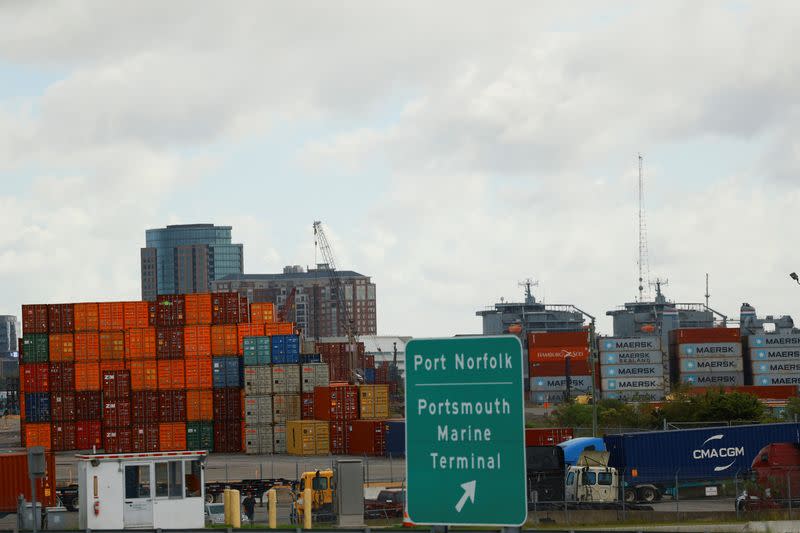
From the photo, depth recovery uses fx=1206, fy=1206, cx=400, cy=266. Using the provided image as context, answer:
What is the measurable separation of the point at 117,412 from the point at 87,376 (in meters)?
3.55

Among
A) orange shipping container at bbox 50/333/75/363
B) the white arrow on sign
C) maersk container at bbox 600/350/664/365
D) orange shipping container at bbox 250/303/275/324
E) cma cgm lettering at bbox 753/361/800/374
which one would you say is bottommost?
the white arrow on sign

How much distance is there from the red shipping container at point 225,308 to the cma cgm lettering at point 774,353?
8121 centimetres

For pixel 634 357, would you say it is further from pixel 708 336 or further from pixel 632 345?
pixel 708 336

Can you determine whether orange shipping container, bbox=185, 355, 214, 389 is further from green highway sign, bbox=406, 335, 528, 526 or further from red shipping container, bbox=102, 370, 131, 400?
green highway sign, bbox=406, 335, 528, 526

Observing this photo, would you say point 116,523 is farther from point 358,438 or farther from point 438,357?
point 358,438

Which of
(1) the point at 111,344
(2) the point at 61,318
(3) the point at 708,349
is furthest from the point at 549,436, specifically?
(3) the point at 708,349

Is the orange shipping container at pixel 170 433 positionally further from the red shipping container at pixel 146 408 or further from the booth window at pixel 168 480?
the booth window at pixel 168 480

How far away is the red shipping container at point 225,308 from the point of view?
284 feet

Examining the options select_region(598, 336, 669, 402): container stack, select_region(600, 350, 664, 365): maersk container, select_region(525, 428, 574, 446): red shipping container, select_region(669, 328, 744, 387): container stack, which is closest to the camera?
select_region(525, 428, 574, 446): red shipping container

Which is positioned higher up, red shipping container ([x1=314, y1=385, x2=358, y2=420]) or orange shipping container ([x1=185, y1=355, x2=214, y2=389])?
orange shipping container ([x1=185, y1=355, x2=214, y2=389])

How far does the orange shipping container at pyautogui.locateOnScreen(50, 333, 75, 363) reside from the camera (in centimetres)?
8562

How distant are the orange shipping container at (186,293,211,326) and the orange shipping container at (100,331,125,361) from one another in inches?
193

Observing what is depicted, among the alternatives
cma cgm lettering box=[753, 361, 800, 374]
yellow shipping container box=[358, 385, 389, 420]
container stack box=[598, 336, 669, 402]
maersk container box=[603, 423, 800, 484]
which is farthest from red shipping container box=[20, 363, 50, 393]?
cma cgm lettering box=[753, 361, 800, 374]

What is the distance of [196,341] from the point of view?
282 feet
